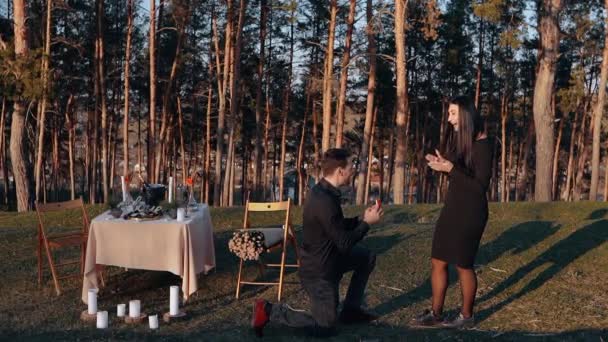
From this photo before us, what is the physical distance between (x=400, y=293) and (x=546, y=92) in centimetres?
1338

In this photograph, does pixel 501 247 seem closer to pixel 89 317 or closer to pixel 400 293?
pixel 400 293

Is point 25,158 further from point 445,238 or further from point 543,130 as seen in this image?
point 445,238

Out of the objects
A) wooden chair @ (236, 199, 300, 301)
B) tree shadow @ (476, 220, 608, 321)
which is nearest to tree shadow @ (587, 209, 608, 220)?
tree shadow @ (476, 220, 608, 321)

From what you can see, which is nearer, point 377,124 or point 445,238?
point 445,238

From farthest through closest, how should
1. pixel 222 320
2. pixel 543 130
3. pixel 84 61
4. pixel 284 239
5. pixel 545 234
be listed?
1. pixel 84 61
2. pixel 543 130
3. pixel 545 234
4. pixel 284 239
5. pixel 222 320

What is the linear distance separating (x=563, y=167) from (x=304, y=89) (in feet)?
58.9

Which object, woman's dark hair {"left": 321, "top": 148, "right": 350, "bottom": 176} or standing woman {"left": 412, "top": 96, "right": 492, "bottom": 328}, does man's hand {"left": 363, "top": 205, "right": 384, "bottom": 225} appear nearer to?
woman's dark hair {"left": 321, "top": 148, "right": 350, "bottom": 176}

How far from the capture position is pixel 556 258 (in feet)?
30.3

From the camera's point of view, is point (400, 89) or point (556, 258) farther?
point (400, 89)

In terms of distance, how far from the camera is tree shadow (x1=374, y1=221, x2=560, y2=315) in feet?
23.3

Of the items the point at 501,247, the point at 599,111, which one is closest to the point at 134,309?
the point at 501,247

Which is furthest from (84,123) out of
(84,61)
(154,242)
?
(154,242)

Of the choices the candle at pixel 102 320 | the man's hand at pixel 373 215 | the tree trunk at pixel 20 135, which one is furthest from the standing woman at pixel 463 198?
the tree trunk at pixel 20 135

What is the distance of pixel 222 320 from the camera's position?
6484 millimetres
